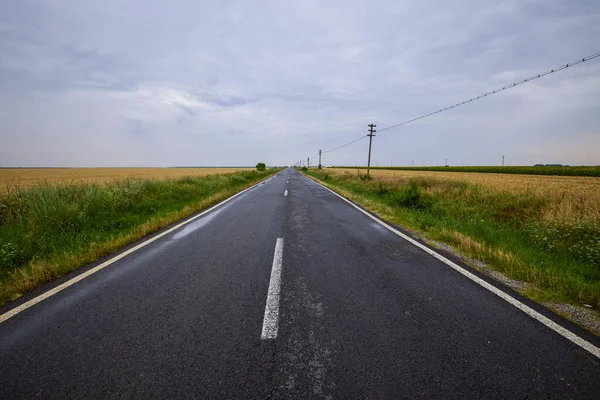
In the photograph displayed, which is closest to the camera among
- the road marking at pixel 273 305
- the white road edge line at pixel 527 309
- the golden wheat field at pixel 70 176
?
the white road edge line at pixel 527 309

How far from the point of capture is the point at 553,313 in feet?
9.68

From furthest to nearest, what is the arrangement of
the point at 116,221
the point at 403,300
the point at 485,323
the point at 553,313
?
1. the point at 116,221
2. the point at 403,300
3. the point at 553,313
4. the point at 485,323

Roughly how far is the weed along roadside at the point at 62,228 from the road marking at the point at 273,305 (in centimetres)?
345

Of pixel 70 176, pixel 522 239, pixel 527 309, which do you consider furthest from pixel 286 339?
pixel 70 176

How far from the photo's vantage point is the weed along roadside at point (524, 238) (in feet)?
11.9

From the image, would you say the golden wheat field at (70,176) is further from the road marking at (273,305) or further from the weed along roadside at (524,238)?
the weed along roadside at (524,238)

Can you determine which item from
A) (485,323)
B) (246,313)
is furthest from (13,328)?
(485,323)

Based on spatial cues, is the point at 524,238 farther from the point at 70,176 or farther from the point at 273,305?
the point at 70,176

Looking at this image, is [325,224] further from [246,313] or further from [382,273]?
[246,313]

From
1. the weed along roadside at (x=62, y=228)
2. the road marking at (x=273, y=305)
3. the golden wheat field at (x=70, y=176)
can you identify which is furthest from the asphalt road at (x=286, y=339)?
the golden wheat field at (x=70, y=176)

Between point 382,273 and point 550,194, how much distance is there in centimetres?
996

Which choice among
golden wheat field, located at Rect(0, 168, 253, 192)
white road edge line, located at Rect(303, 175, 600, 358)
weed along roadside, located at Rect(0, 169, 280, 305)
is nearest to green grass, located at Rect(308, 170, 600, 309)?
white road edge line, located at Rect(303, 175, 600, 358)

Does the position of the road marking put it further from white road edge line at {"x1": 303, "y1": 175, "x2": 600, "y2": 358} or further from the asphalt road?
white road edge line at {"x1": 303, "y1": 175, "x2": 600, "y2": 358}

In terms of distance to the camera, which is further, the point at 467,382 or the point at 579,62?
the point at 579,62
